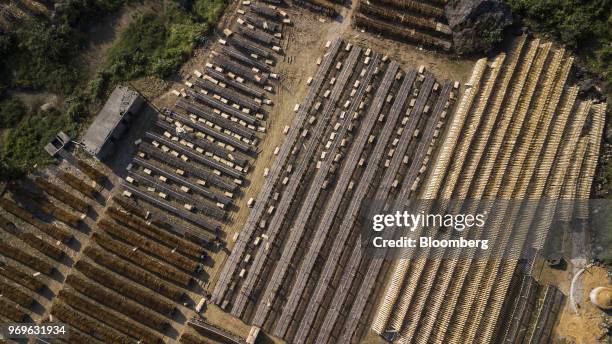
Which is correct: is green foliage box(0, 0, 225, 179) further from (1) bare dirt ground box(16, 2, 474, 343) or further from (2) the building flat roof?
(2) the building flat roof

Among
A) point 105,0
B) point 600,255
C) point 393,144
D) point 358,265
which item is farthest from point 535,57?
point 105,0

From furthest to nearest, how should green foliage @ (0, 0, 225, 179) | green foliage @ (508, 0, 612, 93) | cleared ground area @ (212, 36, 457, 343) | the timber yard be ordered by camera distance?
green foliage @ (508, 0, 612, 93), green foliage @ (0, 0, 225, 179), cleared ground area @ (212, 36, 457, 343), the timber yard

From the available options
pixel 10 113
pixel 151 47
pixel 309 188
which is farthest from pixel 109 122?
pixel 309 188

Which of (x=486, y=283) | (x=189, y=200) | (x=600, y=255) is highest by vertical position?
→ (x=600, y=255)

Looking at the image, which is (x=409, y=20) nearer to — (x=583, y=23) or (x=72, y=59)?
(x=583, y=23)

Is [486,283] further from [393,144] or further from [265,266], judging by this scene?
[265,266]

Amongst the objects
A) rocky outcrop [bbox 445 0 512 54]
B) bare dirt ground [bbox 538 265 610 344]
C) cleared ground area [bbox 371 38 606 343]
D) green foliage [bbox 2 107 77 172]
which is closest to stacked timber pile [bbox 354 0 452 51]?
rocky outcrop [bbox 445 0 512 54]
